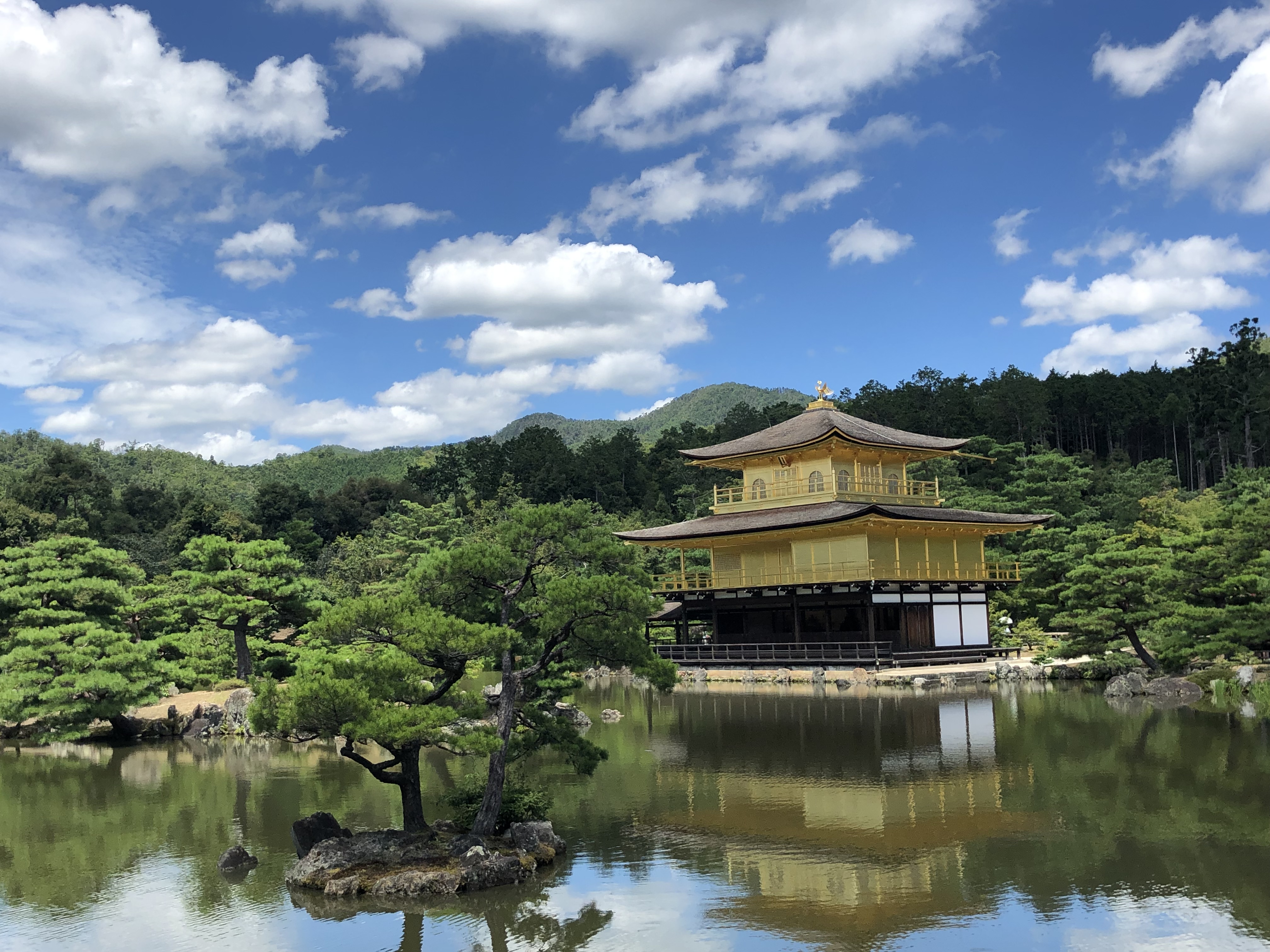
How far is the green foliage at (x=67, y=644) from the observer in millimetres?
20922

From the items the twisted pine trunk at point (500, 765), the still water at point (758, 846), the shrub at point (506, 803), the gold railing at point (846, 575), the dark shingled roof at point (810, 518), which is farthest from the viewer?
the gold railing at point (846, 575)

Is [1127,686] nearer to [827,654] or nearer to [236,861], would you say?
[827,654]

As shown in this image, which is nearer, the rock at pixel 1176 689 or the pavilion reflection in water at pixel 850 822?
the pavilion reflection in water at pixel 850 822

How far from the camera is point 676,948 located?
336 inches

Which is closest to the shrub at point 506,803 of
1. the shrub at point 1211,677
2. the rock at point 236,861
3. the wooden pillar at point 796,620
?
the rock at point 236,861

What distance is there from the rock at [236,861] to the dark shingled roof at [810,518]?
74.1 feet

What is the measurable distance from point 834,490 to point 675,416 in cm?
8895

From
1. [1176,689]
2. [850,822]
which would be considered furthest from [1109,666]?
[850,822]

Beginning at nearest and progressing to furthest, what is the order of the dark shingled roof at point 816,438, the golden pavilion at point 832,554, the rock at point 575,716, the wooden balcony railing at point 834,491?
the rock at point 575,716
the golden pavilion at point 832,554
the dark shingled roof at point 816,438
the wooden balcony railing at point 834,491

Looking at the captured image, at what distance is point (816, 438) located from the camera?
1362 inches

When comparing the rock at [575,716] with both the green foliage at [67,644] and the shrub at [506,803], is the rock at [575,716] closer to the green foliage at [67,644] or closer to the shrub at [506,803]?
the green foliage at [67,644]

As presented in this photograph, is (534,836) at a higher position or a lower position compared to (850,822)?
higher

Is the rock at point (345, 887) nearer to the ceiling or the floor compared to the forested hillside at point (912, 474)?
nearer to the floor

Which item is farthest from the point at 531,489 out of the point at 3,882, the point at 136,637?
the point at 3,882
